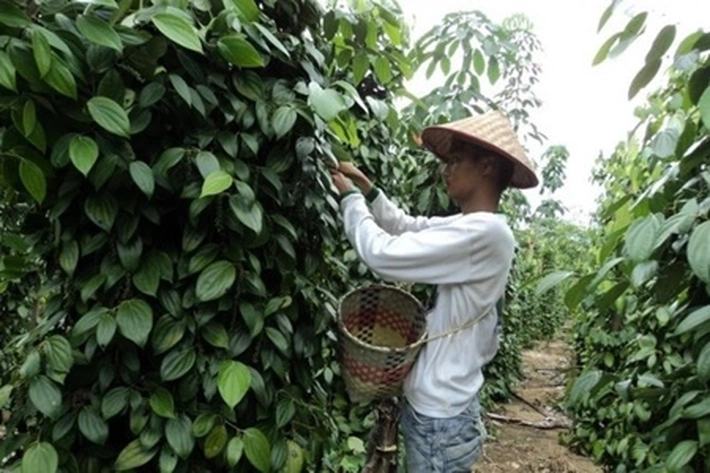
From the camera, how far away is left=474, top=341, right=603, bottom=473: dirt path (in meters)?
3.43

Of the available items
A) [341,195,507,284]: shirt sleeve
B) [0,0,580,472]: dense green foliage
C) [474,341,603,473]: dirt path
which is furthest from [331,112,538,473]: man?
[474,341,603,473]: dirt path

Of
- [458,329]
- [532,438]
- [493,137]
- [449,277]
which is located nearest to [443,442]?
[458,329]

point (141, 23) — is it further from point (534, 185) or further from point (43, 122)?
point (534, 185)

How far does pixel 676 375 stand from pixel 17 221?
122 centimetres

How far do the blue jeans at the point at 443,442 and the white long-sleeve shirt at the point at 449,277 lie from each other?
0.9 inches

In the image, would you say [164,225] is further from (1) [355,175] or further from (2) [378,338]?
(2) [378,338]

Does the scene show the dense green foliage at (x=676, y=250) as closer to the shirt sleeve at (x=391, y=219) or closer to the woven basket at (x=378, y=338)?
the woven basket at (x=378, y=338)

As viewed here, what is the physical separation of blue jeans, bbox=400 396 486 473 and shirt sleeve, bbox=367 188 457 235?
41 cm

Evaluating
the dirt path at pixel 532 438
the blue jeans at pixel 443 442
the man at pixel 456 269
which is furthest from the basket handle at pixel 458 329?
the dirt path at pixel 532 438

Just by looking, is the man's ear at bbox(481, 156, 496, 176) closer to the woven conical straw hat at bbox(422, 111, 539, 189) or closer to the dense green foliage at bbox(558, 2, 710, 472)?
the woven conical straw hat at bbox(422, 111, 539, 189)

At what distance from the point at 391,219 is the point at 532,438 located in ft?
9.93

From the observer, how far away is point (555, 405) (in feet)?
16.1

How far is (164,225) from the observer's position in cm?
102

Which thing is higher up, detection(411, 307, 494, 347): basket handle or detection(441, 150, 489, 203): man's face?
detection(441, 150, 489, 203): man's face
